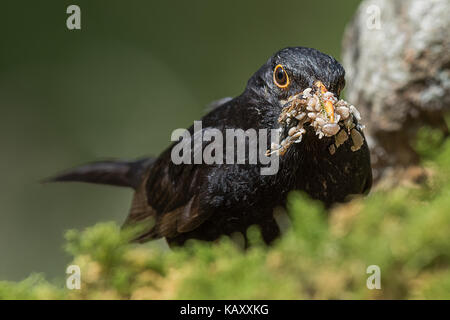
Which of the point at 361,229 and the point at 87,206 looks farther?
the point at 87,206

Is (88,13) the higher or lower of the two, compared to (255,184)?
higher

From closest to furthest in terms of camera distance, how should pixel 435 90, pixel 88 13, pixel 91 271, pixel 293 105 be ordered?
pixel 91 271 → pixel 293 105 → pixel 435 90 → pixel 88 13

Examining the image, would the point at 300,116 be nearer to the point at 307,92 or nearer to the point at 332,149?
the point at 307,92

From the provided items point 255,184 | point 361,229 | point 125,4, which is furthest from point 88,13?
point 361,229

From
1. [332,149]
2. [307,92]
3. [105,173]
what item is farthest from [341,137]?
[105,173]

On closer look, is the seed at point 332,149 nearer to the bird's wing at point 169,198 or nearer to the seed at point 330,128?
the seed at point 330,128

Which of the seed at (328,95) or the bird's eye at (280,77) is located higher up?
the bird's eye at (280,77)

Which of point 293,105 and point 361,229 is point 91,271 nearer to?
point 361,229

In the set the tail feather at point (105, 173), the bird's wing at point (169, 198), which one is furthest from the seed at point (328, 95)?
the tail feather at point (105, 173)
